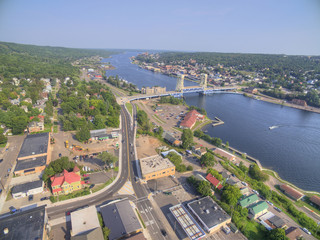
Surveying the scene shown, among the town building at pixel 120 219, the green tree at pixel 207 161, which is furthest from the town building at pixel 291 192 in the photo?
the town building at pixel 120 219

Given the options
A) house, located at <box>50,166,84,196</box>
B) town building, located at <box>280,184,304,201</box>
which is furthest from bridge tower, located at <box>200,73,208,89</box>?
house, located at <box>50,166,84,196</box>

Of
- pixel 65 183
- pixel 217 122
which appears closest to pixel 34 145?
pixel 65 183

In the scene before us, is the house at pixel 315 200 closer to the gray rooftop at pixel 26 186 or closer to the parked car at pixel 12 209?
the gray rooftop at pixel 26 186

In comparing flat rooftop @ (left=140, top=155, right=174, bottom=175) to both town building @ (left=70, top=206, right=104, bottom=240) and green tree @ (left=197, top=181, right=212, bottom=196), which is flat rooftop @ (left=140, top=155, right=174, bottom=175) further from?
town building @ (left=70, top=206, right=104, bottom=240)

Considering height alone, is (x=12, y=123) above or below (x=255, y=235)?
above

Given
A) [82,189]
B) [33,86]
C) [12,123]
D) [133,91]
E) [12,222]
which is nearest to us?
[12,222]

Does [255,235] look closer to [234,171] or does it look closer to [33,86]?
[234,171]

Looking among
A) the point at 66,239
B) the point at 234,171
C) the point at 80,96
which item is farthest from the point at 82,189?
the point at 80,96
